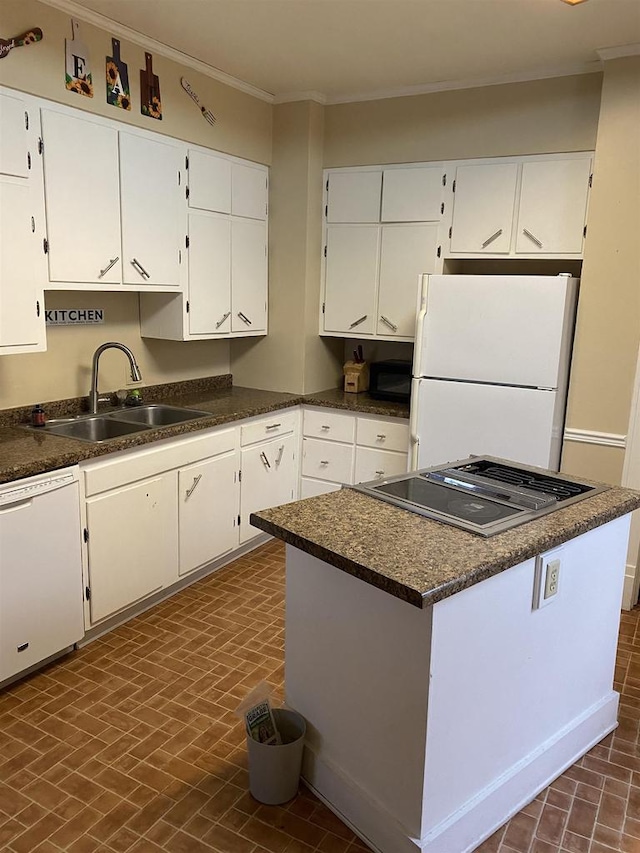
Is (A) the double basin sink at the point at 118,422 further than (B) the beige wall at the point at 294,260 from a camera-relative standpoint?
No

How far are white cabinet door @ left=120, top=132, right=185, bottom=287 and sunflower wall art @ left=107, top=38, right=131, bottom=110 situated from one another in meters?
0.14

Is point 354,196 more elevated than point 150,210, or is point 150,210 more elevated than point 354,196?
point 354,196

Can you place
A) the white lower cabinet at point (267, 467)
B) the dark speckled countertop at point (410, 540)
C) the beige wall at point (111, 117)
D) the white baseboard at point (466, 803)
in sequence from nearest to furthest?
the dark speckled countertop at point (410, 540), the white baseboard at point (466, 803), the beige wall at point (111, 117), the white lower cabinet at point (267, 467)

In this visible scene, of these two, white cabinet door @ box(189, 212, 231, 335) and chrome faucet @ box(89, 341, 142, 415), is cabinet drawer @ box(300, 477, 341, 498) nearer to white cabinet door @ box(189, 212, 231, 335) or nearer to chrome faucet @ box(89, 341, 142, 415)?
white cabinet door @ box(189, 212, 231, 335)

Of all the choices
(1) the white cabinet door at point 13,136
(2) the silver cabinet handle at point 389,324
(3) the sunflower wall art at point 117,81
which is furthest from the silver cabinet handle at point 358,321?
(1) the white cabinet door at point 13,136

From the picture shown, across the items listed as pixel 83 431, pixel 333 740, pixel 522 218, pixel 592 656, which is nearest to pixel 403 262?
pixel 522 218

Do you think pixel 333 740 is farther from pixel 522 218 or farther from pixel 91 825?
pixel 522 218

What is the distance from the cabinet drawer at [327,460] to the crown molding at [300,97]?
2.02 metres

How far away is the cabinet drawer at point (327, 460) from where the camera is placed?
13.2ft

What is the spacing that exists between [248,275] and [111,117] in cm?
122

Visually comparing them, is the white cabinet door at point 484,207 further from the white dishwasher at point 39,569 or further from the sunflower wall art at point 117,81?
the white dishwasher at point 39,569

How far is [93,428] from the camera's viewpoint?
10.7ft

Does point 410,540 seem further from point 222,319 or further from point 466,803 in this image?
point 222,319

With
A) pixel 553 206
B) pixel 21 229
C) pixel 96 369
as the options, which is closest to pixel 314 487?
pixel 96 369
